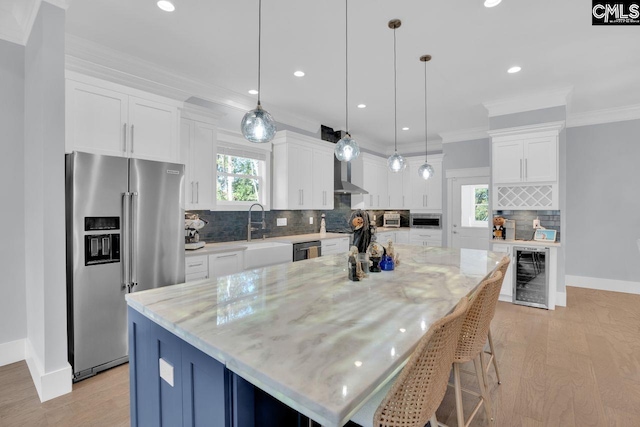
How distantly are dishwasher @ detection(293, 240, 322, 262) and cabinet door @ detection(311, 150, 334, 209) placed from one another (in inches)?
31.8

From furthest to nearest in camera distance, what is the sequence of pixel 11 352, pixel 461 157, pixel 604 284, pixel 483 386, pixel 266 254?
pixel 461 157 < pixel 604 284 < pixel 266 254 < pixel 11 352 < pixel 483 386

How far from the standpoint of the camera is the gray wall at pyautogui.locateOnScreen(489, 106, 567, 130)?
4227 millimetres

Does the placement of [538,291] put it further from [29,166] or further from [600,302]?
[29,166]

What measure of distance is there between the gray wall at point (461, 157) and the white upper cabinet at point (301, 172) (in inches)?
101

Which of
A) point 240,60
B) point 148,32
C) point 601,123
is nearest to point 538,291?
point 601,123

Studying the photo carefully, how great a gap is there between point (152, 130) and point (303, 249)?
2.41m

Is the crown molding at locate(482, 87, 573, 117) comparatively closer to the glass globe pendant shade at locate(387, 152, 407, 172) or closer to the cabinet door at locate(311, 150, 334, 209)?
the glass globe pendant shade at locate(387, 152, 407, 172)

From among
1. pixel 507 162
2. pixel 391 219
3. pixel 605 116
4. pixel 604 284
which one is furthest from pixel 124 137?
pixel 604 284

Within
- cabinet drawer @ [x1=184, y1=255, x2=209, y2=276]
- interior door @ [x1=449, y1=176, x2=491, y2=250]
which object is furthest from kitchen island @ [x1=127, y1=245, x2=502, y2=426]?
interior door @ [x1=449, y1=176, x2=491, y2=250]

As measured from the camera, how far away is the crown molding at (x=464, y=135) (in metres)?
5.88

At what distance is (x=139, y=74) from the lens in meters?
3.34

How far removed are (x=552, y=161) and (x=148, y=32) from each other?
5.06 m

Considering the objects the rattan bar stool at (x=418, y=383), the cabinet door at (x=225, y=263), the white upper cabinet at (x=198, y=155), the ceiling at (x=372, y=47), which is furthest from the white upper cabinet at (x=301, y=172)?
the rattan bar stool at (x=418, y=383)

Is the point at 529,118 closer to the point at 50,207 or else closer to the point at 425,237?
the point at 425,237
